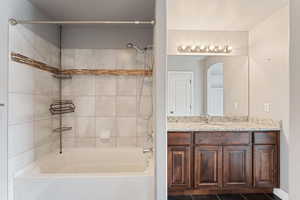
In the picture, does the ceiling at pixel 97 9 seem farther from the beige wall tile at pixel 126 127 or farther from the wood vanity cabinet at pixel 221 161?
the wood vanity cabinet at pixel 221 161

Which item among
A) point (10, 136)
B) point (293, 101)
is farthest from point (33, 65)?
point (293, 101)

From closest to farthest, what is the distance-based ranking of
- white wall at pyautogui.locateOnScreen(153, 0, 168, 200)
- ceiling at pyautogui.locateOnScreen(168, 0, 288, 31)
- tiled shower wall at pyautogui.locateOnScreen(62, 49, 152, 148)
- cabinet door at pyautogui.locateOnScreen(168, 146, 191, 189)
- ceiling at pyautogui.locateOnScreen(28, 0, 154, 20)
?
1. white wall at pyautogui.locateOnScreen(153, 0, 168, 200)
2. ceiling at pyautogui.locateOnScreen(28, 0, 154, 20)
3. ceiling at pyautogui.locateOnScreen(168, 0, 288, 31)
4. cabinet door at pyautogui.locateOnScreen(168, 146, 191, 189)
5. tiled shower wall at pyautogui.locateOnScreen(62, 49, 152, 148)

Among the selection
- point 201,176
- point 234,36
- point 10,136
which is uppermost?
point 234,36

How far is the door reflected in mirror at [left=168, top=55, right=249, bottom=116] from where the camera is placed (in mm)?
3551

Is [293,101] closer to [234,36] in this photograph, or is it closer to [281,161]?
[281,161]

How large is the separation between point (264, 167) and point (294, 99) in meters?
2.56

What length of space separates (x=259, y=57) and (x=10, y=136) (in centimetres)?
340

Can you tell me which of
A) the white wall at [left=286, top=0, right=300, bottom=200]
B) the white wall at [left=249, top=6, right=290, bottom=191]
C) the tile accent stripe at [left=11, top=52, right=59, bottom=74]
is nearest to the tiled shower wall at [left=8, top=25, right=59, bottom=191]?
the tile accent stripe at [left=11, top=52, right=59, bottom=74]

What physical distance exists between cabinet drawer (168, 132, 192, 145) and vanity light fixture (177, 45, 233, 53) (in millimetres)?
1403

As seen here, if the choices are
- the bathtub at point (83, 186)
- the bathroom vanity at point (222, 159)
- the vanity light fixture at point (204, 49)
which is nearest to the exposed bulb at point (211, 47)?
the vanity light fixture at point (204, 49)

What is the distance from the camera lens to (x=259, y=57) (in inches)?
134

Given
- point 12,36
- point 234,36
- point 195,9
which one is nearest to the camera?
point 12,36

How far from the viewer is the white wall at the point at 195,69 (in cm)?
355

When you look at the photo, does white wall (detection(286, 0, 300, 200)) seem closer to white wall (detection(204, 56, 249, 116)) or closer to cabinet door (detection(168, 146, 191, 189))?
cabinet door (detection(168, 146, 191, 189))
